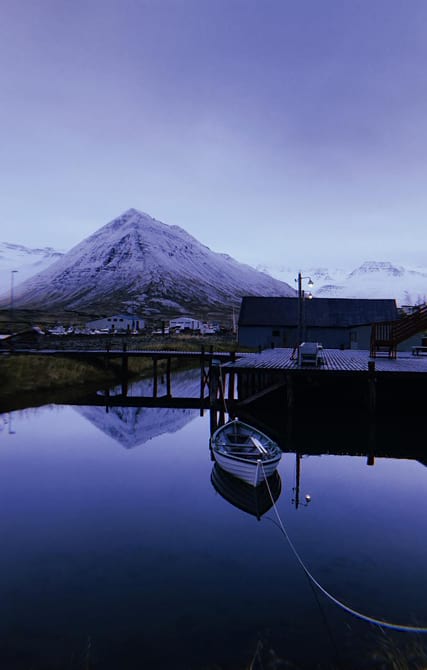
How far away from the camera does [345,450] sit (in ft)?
73.1

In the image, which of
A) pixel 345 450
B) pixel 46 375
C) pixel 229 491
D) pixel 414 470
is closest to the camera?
pixel 229 491

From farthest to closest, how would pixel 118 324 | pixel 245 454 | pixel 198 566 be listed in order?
pixel 118 324 → pixel 245 454 → pixel 198 566

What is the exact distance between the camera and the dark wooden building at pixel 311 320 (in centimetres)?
6044

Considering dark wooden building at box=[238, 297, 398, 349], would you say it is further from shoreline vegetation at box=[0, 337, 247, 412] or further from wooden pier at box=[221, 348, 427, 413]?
wooden pier at box=[221, 348, 427, 413]

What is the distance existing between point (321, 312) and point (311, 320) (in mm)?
2784

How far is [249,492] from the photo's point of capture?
15.8m

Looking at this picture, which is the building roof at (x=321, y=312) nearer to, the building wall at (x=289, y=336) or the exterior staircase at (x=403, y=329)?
the building wall at (x=289, y=336)

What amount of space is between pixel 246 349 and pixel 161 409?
100.0 feet

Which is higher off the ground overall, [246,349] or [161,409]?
[246,349]

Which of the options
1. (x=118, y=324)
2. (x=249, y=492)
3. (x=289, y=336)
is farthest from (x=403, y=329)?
(x=118, y=324)

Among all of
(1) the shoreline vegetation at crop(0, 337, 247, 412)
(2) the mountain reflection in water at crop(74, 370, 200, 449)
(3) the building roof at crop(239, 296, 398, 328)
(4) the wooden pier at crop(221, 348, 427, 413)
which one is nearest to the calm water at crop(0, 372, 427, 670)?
(2) the mountain reflection in water at crop(74, 370, 200, 449)

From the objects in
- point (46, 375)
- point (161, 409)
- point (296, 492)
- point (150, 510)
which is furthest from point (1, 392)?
point (296, 492)

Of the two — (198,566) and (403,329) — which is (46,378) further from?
(403,329)

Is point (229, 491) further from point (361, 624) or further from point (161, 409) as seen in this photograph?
point (161, 409)
